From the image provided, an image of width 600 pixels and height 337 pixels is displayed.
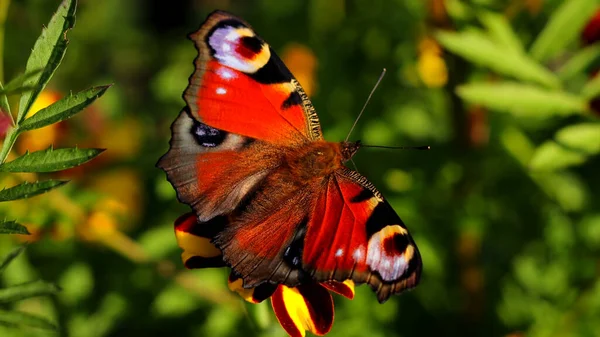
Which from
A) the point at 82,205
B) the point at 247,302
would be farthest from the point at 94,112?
the point at 247,302

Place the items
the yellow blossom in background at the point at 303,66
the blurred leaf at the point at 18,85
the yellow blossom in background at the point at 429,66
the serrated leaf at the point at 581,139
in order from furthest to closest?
the yellow blossom in background at the point at 303,66 → the yellow blossom in background at the point at 429,66 → the serrated leaf at the point at 581,139 → the blurred leaf at the point at 18,85

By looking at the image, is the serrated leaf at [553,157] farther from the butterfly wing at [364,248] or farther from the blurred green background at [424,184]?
the butterfly wing at [364,248]

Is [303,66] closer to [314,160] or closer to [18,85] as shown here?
[314,160]

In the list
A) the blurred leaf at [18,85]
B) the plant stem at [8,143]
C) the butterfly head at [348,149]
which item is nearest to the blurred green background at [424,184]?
the butterfly head at [348,149]

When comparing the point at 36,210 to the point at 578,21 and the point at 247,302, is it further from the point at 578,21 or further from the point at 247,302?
the point at 578,21

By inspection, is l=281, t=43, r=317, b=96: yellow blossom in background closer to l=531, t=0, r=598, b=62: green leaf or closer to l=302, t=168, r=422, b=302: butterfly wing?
l=531, t=0, r=598, b=62: green leaf

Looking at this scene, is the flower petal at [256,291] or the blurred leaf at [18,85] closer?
the blurred leaf at [18,85]
